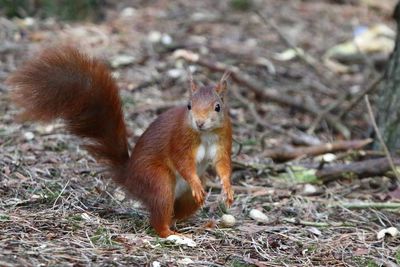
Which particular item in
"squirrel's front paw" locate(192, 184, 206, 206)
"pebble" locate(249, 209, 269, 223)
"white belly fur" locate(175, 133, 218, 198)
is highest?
"white belly fur" locate(175, 133, 218, 198)

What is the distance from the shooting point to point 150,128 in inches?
125

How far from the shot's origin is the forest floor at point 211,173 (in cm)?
289

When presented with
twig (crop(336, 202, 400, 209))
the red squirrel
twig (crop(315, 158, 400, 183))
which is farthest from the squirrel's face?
twig (crop(315, 158, 400, 183))

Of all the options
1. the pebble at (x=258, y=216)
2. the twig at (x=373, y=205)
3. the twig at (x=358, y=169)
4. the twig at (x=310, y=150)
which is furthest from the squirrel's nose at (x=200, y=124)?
the twig at (x=310, y=150)

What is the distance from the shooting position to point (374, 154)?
4.24 metres

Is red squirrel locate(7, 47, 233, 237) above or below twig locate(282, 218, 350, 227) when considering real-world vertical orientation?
above

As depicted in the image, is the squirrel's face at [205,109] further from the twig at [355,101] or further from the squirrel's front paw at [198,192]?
the twig at [355,101]

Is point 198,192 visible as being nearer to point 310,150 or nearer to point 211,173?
point 211,173

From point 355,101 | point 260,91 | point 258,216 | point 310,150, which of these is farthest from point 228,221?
point 260,91

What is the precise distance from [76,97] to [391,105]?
208 cm

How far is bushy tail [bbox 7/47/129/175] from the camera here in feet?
9.64

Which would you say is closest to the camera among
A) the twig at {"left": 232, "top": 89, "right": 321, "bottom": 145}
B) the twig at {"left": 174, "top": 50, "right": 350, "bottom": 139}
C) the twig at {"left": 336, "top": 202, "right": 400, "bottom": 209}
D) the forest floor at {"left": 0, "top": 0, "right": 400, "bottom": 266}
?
the forest floor at {"left": 0, "top": 0, "right": 400, "bottom": 266}

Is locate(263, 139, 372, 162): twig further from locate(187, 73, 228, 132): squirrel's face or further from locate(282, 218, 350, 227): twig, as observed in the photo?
locate(187, 73, 228, 132): squirrel's face

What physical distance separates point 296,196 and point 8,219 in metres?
1.51
